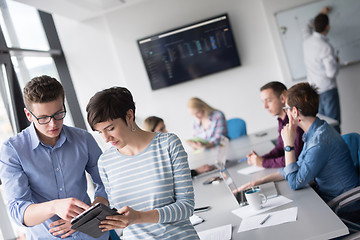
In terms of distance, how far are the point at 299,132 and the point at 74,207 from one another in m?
1.79

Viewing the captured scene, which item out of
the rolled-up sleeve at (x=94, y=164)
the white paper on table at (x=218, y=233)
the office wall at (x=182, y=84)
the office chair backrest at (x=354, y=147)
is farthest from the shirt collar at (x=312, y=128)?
the office wall at (x=182, y=84)

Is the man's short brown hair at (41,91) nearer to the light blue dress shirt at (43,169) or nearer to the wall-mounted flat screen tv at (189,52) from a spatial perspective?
the light blue dress shirt at (43,169)

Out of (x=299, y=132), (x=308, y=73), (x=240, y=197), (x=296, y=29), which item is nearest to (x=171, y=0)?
(x=296, y=29)

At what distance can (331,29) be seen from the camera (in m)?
5.86

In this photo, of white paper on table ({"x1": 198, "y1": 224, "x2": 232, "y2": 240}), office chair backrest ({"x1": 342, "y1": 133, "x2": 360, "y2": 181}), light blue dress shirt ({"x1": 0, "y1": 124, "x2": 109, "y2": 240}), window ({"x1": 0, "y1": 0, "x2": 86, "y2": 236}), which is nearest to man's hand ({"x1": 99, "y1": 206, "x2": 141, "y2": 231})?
light blue dress shirt ({"x1": 0, "y1": 124, "x2": 109, "y2": 240})

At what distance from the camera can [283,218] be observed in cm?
203

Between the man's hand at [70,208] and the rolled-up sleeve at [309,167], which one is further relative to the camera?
the rolled-up sleeve at [309,167]

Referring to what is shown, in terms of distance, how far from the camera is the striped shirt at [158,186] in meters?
1.69

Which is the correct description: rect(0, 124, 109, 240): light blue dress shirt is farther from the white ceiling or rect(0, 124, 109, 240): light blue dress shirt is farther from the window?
the white ceiling

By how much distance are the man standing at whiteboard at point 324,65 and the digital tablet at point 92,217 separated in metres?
4.58

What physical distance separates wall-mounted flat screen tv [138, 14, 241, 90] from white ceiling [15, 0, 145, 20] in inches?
26.0

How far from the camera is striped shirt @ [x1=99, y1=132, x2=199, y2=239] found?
169cm

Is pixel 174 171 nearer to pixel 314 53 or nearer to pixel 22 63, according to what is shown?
pixel 22 63

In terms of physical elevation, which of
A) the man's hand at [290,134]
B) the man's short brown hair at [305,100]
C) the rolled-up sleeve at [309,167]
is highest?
the man's short brown hair at [305,100]
